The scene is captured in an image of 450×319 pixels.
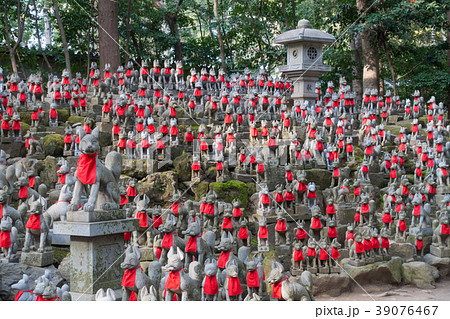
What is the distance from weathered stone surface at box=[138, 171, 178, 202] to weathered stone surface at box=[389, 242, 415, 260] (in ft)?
15.4

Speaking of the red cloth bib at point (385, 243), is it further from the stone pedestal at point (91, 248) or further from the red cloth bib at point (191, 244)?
the stone pedestal at point (91, 248)

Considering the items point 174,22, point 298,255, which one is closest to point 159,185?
point 298,255

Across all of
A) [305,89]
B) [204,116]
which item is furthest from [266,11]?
[204,116]

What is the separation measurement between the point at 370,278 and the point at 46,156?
7808 mm

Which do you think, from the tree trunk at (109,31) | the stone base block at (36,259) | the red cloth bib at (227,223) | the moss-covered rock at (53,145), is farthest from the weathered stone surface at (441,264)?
the tree trunk at (109,31)

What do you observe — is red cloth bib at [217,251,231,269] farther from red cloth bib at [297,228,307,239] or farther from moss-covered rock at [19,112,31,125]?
moss-covered rock at [19,112,31,125]

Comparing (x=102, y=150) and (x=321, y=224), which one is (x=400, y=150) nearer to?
(x=321, y=224)

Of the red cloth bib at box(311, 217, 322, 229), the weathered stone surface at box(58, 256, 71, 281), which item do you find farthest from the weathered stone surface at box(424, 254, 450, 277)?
the weathered stone surface at box(58, 256, 71, 281)

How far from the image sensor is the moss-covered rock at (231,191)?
37.5ft

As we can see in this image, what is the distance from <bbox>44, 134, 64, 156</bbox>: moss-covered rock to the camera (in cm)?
1273

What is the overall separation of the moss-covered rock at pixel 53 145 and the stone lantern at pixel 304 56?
6.87 metres

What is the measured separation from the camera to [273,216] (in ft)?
34.2

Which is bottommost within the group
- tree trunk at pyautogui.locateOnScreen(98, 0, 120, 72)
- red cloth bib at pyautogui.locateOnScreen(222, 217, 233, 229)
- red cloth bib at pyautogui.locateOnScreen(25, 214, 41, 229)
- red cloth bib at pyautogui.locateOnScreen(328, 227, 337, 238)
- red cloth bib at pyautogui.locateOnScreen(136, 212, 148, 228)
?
red cloth bib at pyautogui.locateOnScreen(328, 227, 337, 238)

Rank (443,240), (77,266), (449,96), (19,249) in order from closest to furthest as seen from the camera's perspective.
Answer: (77,266), (19,249), (443,240), (449,96)
